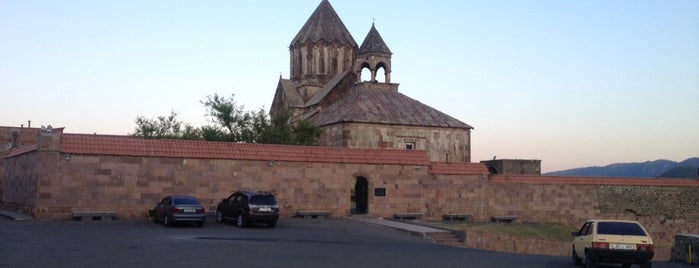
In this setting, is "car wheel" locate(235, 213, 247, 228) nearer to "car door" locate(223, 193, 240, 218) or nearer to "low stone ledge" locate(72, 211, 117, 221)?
"car door" locate(223, 193, 240, 218)

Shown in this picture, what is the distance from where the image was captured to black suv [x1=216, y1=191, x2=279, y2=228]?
24.0 metres

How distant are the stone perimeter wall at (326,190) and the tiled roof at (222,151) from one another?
267 mm

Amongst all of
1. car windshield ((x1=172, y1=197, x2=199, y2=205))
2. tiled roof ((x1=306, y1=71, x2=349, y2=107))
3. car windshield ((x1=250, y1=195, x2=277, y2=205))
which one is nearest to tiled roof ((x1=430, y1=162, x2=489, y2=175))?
car windshield ((x1=250, y1=195, x2=277, y2=205))

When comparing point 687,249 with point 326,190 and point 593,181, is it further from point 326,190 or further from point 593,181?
point 593,181

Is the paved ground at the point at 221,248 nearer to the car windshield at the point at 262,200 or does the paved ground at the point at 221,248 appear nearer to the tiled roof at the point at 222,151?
the car windshield at the point at 262,200

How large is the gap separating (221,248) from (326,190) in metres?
13.6

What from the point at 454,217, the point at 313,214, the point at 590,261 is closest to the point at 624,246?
the point at 590,261

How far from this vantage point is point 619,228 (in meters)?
16.1

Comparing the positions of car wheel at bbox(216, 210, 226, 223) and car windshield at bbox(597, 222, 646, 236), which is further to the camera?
car wheel at bbox(216, 210, 226, 223)

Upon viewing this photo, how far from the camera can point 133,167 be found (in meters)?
27.2

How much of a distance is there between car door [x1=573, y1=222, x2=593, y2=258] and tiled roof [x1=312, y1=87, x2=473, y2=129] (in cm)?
2617

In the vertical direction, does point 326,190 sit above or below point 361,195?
above

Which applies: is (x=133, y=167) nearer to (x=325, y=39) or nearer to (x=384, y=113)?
(x=384, y=113)

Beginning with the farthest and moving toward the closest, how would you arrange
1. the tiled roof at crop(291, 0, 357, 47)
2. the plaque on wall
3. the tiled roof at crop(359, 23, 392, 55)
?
the tiled roof at crop(291, 0, 357, 47) < the tiled roof at crop(359, 23, 392, 55) < the plaque on wall
